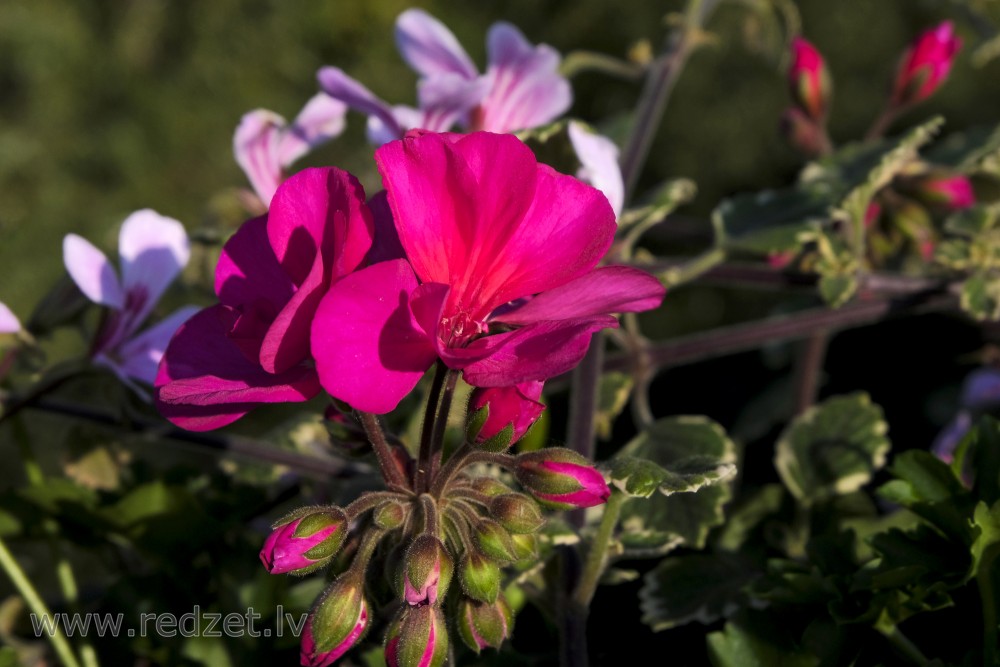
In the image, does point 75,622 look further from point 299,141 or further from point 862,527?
point 862,527

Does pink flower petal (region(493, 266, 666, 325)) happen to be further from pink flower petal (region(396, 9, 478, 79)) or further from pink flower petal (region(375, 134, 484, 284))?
pink flower petal (region(396, 9, 478, 79))

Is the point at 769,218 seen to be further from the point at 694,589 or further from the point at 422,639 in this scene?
the point at 422,639

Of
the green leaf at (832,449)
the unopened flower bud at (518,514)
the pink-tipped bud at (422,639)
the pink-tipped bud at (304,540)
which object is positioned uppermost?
the pink-tipped bud at (304,540)

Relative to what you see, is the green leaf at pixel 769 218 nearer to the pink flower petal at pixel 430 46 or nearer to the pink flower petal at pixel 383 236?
the pink flower petal at pixel 430 46

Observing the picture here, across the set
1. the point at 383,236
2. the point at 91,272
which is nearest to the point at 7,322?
the point at 91,272

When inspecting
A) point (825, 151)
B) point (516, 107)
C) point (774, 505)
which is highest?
point (516, 107)

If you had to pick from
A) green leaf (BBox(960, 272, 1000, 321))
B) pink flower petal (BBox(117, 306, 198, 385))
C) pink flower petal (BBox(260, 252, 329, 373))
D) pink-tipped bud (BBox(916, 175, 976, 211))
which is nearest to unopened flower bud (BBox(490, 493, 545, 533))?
pink flower petal (BBox(260, 252, 329, 373))

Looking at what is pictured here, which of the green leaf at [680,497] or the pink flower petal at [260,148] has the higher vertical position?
the pink flower petal at [260,148]

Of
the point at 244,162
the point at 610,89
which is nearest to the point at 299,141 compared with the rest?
the point at 244,162

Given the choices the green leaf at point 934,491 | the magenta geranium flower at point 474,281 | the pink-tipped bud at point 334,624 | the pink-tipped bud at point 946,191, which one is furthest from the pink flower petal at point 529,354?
the pink-tipped bud at point 946,191
